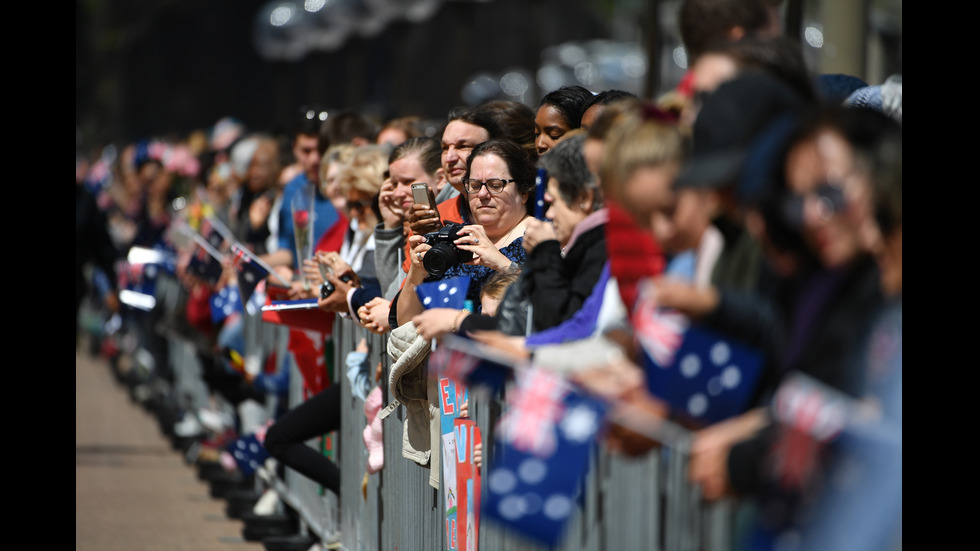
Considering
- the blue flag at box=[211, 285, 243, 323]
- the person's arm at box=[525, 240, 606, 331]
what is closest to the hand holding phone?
the person's arm at box=[525, 240, 606, 331]

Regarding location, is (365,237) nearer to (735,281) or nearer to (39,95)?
(39,95)

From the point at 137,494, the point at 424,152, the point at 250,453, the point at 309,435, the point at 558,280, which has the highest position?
the point at 424,152

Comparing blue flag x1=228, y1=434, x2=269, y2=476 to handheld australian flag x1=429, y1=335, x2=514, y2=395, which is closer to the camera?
handheld australian flag x1=429, y1=335, x2=514, y2=395

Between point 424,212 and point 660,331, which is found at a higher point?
point 424,212

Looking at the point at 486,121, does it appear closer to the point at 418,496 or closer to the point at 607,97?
the point at 607,97

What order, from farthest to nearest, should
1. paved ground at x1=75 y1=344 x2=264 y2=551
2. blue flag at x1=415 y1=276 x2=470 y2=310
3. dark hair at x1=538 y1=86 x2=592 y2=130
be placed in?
paved ground at x1=75 y1=344 x2=264 y2=551
dark hair at x1=538 y1=86 x2=592 y2=130
blue flag at x1=415 y1=276 x2=470 y2=310

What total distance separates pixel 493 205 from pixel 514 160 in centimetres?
20

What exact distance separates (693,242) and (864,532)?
81 cm

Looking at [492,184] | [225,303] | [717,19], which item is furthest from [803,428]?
[225,303]

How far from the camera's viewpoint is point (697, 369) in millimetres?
3129

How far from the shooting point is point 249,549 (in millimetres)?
8609

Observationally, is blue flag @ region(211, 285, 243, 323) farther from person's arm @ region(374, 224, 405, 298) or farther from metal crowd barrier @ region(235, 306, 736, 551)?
person's arm @ region(374, 224, 405, 298)

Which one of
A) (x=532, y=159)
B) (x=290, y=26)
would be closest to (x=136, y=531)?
(x=532, y=159)

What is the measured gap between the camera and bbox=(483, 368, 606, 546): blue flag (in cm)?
329
